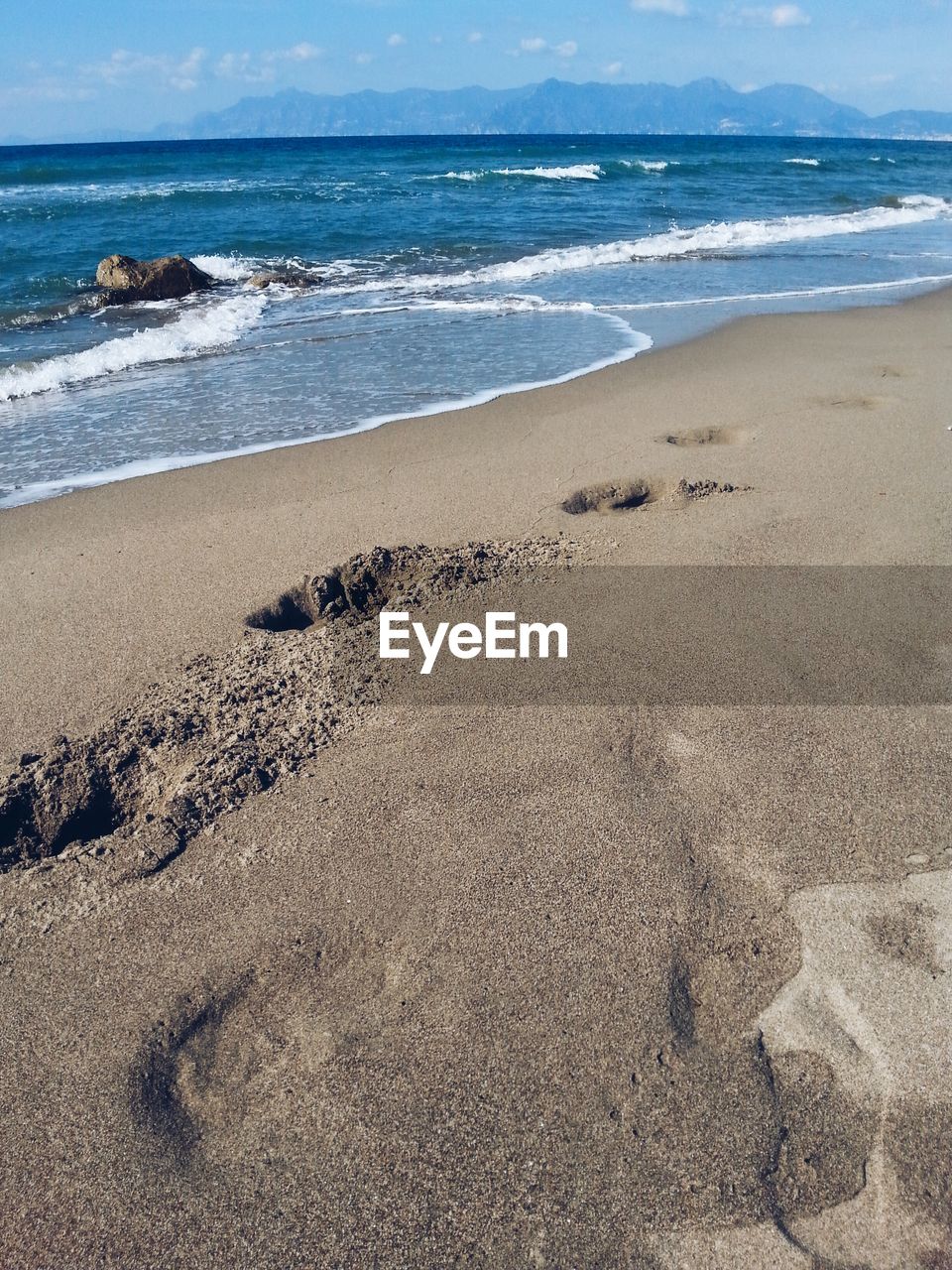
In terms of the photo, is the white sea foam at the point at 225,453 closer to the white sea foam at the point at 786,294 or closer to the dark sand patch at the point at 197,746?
the dark sand patch at the point at 197,746

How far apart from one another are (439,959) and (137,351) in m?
8.49

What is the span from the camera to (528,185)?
26922 mm

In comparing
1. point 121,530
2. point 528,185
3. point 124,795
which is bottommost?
point 124,795

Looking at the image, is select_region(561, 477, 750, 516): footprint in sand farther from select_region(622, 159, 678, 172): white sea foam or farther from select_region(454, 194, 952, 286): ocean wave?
select_region(622, 159, 678, 172): white sea foam

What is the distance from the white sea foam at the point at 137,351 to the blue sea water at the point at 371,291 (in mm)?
35

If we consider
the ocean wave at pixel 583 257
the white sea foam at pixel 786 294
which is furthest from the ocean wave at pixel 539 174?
the white sea foam at pixel 786 294

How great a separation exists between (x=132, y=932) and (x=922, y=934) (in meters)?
2.21

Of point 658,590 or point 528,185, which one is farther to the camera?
point 528,185

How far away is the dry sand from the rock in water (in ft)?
32.2

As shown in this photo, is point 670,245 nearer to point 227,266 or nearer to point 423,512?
point 227,266

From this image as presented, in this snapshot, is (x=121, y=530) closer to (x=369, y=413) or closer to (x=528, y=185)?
(x=369, y=413)

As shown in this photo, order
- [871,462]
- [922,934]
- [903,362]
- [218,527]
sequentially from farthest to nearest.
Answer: [903,362] < [871,462] < [218,527] < [922,934]

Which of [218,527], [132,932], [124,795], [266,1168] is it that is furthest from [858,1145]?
[218,527]

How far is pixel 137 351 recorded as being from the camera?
29.4 feet
